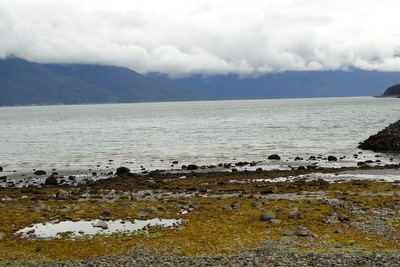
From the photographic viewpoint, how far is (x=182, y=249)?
17.2 metres

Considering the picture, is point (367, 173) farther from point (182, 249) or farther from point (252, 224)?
point (182, 249)

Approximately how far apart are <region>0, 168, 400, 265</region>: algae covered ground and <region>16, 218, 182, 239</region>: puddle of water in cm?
18

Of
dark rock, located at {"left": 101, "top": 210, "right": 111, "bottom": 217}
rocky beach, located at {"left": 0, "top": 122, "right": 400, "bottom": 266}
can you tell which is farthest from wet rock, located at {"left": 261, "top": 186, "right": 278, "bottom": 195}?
dark rock, located at {"left": 101, "top": 210, "right": 111, "bottom": 217}

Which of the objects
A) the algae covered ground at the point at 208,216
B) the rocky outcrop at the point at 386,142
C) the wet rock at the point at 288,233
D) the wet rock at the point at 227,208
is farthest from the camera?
the rocky outcrop at the point at 386,142

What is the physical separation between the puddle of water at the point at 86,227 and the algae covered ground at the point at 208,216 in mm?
181

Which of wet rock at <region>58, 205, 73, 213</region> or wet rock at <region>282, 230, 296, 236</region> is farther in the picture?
wet rock at <region>58, 205, 73, 213</region>

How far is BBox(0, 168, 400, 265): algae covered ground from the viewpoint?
17375 mm

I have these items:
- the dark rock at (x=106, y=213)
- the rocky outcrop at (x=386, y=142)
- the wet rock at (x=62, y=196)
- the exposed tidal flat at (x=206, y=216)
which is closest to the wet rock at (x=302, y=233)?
the exposed tidal flat at (x=206, y=216)

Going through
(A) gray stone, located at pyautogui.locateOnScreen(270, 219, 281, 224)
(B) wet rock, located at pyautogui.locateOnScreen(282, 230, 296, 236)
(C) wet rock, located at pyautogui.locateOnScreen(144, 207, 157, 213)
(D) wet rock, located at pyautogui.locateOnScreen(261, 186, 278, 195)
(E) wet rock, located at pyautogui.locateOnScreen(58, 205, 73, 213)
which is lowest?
(D) wet rock, located at pyautogui.locateOnScreen(261, 186, 278, 195)

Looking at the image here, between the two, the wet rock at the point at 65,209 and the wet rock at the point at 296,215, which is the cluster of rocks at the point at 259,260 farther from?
the wet rock at the point at 65,209

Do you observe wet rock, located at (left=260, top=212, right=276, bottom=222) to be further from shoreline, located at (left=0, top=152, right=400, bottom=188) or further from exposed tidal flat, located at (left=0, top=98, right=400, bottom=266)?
shoreline, located at (left=0, top=152, right=400, bottom=188)

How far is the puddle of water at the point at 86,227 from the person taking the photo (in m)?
20.0

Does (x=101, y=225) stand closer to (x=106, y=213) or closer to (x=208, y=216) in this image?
(x=106, y=213)

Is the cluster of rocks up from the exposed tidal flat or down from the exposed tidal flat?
up
